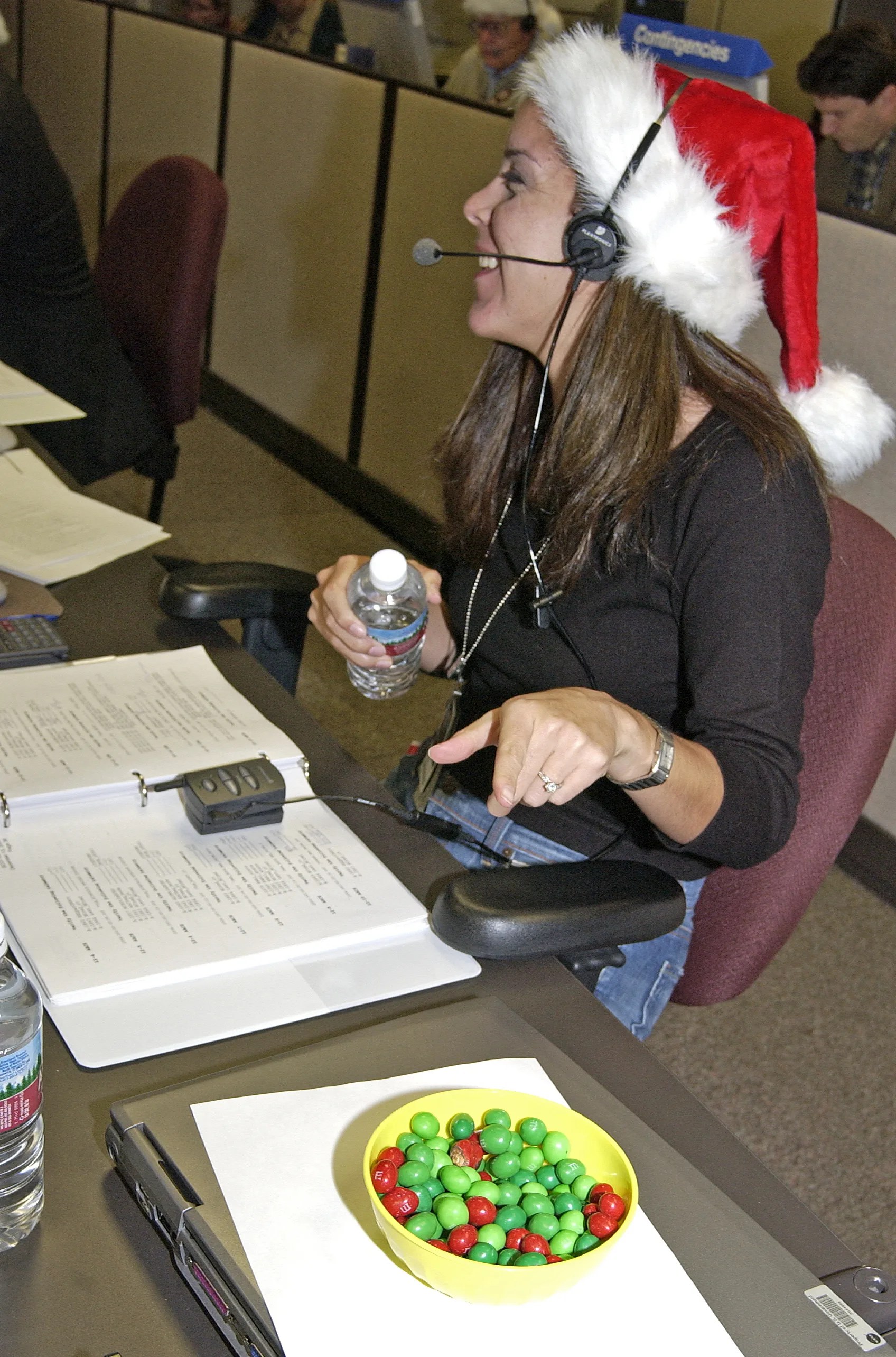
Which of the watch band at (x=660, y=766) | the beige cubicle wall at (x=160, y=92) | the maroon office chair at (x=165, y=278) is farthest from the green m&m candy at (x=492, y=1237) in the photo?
the beige cubicle wall at (x=160, y=92)

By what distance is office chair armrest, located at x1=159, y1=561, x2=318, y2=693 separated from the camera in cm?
122

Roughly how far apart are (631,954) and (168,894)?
0.45 m

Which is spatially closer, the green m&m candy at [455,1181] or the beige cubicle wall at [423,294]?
the green m&m candy at [455,1181]

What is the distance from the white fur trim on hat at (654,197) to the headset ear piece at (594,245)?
0.04 feet

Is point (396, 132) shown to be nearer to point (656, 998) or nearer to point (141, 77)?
point (141, 77)

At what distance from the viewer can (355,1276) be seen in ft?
1.87

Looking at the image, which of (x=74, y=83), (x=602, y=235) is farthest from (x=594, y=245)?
(x=74, y=83)

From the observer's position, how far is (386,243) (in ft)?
10.8

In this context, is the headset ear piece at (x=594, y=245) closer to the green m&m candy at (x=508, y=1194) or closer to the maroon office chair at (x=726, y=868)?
the maroon office chair at (x=726, y=868)

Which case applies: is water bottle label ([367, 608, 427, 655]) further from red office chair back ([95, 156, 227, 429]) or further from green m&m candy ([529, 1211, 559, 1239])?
red office chair back ([95, 156, 227, 429])

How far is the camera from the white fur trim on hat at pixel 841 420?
3.84 feet

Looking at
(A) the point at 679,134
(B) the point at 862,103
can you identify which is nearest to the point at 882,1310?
(A) the point at 679,134

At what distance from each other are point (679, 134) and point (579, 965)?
2.39ft

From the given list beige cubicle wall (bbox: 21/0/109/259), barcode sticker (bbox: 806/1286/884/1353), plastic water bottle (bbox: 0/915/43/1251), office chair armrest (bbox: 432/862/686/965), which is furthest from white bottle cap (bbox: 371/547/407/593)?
beige cubicle wall (bbox: 21/0/109/259)
